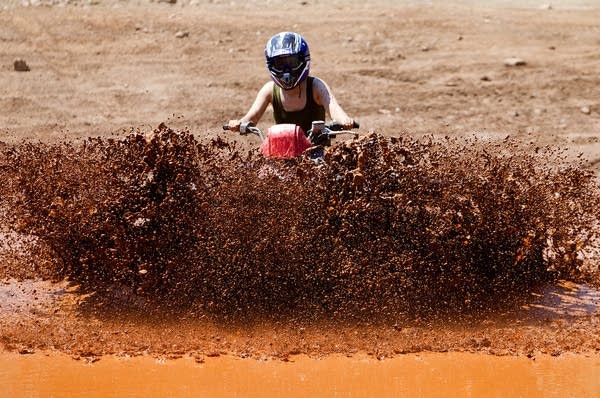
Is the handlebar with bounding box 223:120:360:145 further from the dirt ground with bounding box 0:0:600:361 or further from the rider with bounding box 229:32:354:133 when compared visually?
the dirt ground with bounding box 0:0:600:361

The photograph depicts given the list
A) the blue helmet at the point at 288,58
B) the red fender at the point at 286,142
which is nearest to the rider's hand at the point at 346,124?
the red fender at the point at 286,142

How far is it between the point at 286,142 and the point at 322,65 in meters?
8.50

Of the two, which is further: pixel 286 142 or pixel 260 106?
pixel 260 106

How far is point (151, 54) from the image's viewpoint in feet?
53.4

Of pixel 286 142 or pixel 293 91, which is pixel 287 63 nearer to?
pixel 293 91

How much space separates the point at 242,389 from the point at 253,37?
1107cm

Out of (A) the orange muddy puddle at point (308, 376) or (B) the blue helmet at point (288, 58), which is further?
(B) the blue helmet at point (288, 58)

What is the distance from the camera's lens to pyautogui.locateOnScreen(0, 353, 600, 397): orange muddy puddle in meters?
6.16

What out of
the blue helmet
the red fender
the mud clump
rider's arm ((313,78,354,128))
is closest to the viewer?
the mud clump

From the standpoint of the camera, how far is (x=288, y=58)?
7910 mm

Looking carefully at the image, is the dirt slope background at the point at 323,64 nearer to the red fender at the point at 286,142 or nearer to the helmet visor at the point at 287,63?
the helmet visor at the point at 287,63

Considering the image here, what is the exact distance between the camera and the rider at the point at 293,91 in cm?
790

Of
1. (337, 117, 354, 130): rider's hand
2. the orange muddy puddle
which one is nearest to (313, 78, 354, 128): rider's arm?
(337, 117, 354, 130): rider's hand

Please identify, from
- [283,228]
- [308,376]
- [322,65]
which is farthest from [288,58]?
[322,65]
